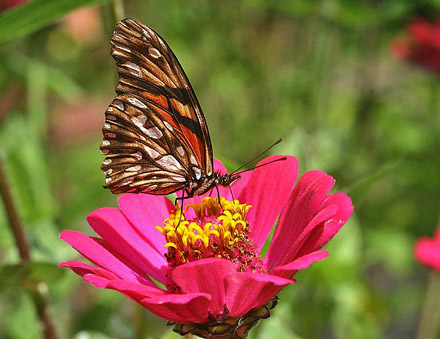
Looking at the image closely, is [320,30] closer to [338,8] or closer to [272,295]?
[338,8]

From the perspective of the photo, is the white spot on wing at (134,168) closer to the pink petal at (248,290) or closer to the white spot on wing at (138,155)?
the white spot on wing at (138,155)

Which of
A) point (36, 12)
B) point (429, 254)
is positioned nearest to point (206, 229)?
point (36, 12)

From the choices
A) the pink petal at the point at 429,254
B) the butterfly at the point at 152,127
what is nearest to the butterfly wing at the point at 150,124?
the butterfly at the point at 152,127

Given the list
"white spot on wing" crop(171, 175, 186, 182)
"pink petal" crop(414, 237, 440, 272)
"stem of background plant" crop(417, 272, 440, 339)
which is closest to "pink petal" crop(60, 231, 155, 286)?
"white spot on wing" crop(171, 175, 186, 182)

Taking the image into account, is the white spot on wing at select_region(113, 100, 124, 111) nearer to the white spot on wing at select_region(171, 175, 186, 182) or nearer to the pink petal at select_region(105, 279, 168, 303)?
the white spot on wing at select_region(171, 175, 186, 182)

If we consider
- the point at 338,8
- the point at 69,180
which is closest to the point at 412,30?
the point at 338,8
